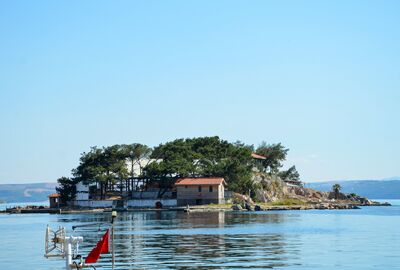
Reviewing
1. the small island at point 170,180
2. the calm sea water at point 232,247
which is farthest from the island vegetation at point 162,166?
the calm sea water at point 232,247

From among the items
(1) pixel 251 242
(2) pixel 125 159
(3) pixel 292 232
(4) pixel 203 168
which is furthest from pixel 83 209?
(1) pixel 251 242

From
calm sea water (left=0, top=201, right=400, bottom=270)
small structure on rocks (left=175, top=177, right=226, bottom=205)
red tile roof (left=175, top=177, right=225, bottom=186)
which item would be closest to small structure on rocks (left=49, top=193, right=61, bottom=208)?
small structure on rocks (left=175, top=177, right=226, bottom=205)

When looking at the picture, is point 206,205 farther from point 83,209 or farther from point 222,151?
point 83,209

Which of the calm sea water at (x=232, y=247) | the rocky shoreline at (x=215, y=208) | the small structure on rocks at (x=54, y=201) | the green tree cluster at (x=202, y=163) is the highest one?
the green tree cluster at (x=202, y=163)

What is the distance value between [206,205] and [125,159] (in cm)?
2436

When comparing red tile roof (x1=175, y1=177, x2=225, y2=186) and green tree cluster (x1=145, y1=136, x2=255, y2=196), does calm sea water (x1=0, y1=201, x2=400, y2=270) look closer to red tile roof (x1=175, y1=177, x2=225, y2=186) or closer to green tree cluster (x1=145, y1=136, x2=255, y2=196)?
red tile roof (x1=175, y1=177, x2=225, y2=186)

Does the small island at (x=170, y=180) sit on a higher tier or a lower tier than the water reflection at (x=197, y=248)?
higher

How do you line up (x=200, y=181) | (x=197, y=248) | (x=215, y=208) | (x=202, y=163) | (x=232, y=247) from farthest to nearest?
1. (x=202, y=163)
2. (x=200, y=181)
3. (x=215, y=208)
4. (x=232, y=247)
5. (x=197, y=248)

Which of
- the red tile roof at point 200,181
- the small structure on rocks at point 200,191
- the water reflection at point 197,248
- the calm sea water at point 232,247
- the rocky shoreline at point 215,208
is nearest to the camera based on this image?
the water reflection at point 197,248

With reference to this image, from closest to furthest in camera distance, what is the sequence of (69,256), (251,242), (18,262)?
(69,256), (18,262), (251,242)

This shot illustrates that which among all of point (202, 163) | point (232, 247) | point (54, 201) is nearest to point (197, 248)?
point (232, 247)

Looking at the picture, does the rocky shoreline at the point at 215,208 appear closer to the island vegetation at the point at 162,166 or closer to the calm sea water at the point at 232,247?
the island vegetation at the point at 162,166

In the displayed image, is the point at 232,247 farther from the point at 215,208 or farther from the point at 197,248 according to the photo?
the point at 215,208

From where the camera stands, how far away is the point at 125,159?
172250 mm
